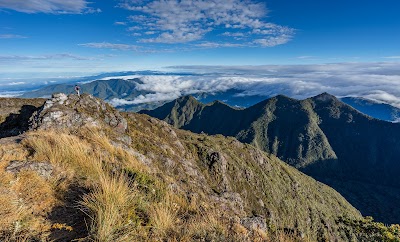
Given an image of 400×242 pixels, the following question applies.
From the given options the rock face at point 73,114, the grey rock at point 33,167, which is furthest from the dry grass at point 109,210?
the rock face at point 73,114

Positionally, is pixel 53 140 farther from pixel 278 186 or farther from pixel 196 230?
pixel 278 186

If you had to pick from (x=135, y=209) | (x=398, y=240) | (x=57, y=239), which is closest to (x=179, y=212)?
(x=135, y=209)

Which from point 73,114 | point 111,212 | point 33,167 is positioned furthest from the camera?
point 73,114

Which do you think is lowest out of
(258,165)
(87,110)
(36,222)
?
(258,165)

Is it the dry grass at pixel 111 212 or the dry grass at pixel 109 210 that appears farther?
the dry grass at pixel 109 210

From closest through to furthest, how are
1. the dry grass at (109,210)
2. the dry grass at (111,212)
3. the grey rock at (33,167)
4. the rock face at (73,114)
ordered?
1. the dry grass at (111,212)
2. the dry grass at (109,210)
3. the grey rock at (33,167)
4. the rock face at (73,114)

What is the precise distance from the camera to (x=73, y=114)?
4981cm

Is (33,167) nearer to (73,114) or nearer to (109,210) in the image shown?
(109,210)

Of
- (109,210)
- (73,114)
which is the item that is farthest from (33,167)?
(73,114)

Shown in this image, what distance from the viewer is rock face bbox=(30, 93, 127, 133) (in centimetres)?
4200

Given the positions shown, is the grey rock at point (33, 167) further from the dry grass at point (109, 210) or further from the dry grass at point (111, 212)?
the dry grass at point (111, 212)

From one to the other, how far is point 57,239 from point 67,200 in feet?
5.81

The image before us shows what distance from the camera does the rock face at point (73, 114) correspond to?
42.0 meters

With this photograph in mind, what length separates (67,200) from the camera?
6855 millimetres
